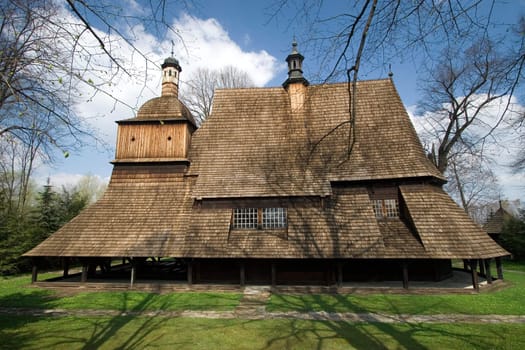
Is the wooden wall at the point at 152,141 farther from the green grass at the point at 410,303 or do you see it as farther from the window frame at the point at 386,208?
the window frame at the point at 386,208

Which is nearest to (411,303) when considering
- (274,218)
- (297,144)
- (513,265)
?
(274,218)

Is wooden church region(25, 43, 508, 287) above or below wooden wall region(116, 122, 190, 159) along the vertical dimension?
below

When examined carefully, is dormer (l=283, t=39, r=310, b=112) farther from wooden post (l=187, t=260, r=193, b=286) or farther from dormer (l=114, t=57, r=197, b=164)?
wooden post (l=187, t=260, r=193, b=286)

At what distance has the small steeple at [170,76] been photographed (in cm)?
1712

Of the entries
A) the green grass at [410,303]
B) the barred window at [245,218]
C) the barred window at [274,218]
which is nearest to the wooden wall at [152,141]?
the barred window at [245,218]

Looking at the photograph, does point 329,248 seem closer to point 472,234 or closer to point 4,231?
point 472,234

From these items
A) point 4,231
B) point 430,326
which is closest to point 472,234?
point 430,326

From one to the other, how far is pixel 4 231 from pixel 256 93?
16.6 meters

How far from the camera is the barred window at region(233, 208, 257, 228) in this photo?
42.1 feet

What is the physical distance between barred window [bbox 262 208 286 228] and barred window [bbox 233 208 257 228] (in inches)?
18.2

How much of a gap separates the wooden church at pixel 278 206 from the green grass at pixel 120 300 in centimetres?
117

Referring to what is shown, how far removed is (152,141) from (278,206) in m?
7.58

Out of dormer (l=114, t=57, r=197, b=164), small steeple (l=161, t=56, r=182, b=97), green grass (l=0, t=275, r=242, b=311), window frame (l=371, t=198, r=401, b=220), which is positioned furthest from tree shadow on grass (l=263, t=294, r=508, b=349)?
small steeple (l=161, t=56, r=182, b=97)

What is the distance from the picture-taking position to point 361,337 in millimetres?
7133
